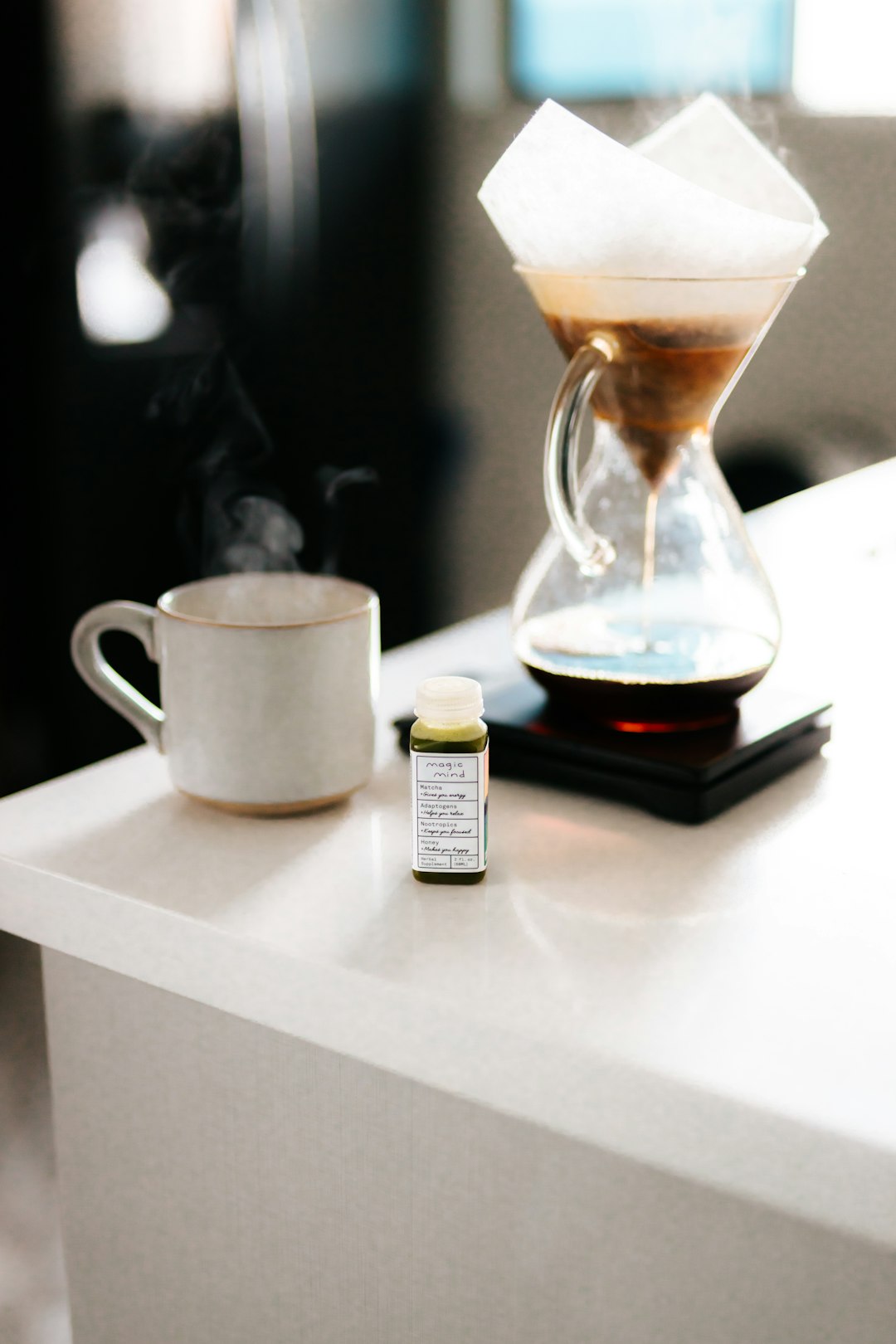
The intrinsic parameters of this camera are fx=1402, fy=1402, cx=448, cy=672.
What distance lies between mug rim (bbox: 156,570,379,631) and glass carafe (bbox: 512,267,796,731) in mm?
87

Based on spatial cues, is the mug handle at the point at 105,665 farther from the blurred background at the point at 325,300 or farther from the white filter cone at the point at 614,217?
the blurred background at the point at 325,300

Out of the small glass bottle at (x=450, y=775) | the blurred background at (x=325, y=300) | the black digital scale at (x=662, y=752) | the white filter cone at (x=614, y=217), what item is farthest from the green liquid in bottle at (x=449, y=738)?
the blurred background at (x=325, y=300)

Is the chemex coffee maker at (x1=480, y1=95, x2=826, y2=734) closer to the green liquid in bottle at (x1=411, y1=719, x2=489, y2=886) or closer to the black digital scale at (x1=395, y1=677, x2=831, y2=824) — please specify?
the black digital scale at (x1=395, y1=677, x2=831, y2=824)

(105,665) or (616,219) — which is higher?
(616,219)

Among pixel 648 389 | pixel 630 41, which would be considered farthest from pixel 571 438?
pixel 630 41

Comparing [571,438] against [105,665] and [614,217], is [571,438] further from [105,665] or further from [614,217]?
[105,665]

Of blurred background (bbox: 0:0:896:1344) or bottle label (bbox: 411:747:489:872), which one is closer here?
bottle label (bbox: 411:747:489:872)

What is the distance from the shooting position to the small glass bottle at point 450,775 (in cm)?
58

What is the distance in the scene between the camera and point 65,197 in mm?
1569

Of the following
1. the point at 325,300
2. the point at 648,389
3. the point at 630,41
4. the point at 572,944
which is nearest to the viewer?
the point at 572,944

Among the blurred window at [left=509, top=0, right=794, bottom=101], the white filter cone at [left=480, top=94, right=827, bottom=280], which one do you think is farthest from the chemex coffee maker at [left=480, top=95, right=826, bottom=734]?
the blurred window at [left=509, top=0, right=794, bottom=101]

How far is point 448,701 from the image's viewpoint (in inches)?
22.9

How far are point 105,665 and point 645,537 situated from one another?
28cm

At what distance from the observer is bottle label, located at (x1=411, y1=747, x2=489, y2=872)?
1.92ft
